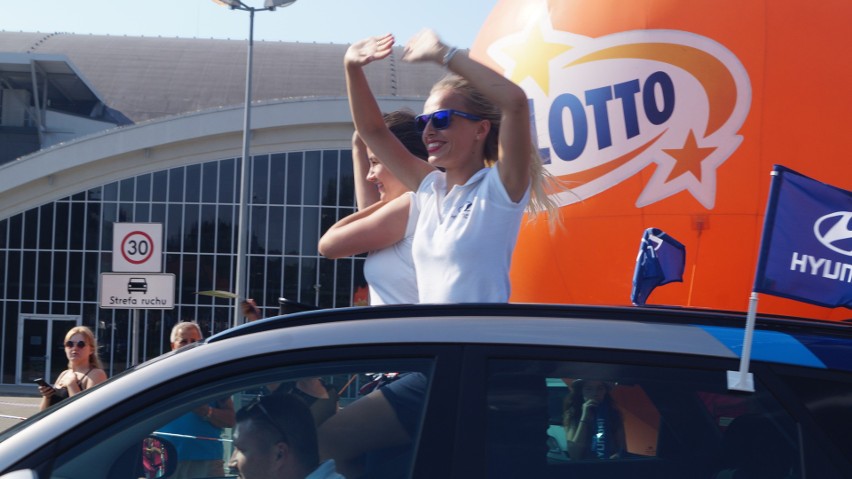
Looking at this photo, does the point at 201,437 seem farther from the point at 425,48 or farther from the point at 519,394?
the point at 425,48

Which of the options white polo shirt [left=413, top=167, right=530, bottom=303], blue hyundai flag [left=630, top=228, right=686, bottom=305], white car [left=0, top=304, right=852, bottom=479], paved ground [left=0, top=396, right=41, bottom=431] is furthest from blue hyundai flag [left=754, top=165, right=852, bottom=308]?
paved ground [left=0, top=396, right=41, bottom=431]

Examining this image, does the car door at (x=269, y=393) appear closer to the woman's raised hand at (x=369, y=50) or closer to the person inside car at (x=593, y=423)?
the person inside car at (x=593, y=423)

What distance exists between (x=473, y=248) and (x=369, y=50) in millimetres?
841

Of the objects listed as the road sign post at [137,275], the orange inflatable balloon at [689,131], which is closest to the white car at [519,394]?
the orange inflatable balloon at [689,131]

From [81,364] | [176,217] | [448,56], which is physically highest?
[448,56]

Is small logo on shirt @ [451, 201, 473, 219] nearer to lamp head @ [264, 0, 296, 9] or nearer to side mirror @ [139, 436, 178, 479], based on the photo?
side mirror @ [139, 436, 178, 479]

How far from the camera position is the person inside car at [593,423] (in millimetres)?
2373

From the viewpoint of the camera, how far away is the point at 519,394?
7.76ft

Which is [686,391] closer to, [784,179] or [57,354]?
[784,179]

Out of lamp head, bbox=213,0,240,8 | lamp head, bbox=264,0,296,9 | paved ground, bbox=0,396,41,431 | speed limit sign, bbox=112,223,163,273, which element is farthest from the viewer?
lamp head, bbox=264,0,296,9

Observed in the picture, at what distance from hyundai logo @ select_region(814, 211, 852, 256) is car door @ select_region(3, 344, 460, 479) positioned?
1.11 metres

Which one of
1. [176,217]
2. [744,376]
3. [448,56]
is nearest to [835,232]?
[744,376]

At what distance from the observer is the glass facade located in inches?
1390

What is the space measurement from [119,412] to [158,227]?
36.2ft
